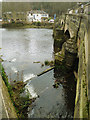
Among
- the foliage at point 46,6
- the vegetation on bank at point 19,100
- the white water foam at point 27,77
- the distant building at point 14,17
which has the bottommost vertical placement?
the vegetation on bank at point 19,100

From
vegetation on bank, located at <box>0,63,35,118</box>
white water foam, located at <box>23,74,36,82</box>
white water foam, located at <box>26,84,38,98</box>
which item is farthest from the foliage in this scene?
vegetation on bank, located at <box>0,63,35,118</box>

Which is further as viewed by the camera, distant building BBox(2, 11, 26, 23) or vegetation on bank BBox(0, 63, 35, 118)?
distant building BBox(2, 11, 26, 23)

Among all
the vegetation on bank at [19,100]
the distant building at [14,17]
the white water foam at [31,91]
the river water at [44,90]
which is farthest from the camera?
the distant building at [14,17]

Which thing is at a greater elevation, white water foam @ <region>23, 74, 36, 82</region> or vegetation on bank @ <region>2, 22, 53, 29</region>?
vegetation on bank @ <region>2, 22, 53, 29</region>

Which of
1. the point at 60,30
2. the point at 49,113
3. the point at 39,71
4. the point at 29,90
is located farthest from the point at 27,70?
the point at 60,30

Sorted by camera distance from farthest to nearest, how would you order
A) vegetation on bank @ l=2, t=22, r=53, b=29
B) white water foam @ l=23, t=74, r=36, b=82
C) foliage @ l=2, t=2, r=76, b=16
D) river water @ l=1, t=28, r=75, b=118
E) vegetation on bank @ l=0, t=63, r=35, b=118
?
foliage @ l=2, t=2, r=76, b=16, vegetation on bank @ l=2, t=22, r=53, b=29, white water foam @ l=23, t=74, r=36, b=82, river water @ l=1, t=28, r=75, b=118, vegetation on bank @ l=0, t=63, r=35, b=118

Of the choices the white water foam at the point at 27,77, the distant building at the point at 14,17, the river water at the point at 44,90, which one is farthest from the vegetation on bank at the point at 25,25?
the white water foam at the point at 27,77

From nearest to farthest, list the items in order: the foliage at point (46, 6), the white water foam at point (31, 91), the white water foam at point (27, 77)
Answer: the white water foam at point (31, 91) < the white water foam at point (27, 77) < the foliage at point (46, 6)

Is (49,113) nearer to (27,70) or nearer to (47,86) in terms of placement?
(47,86)

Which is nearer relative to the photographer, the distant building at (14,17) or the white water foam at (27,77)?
the white water foam at (27,77)

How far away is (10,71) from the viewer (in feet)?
42.8

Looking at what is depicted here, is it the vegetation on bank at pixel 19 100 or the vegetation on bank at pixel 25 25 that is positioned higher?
the vegetation on bank at pixel 25 25

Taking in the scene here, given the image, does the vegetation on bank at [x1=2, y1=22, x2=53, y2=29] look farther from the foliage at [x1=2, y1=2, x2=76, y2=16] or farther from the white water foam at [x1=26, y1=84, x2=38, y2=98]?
the white water foam at [x1=26, y1=84, x2=38, y2=98]

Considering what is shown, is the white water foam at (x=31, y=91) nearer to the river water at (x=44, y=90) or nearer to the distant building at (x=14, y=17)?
the river water at (x=44, y=90)
